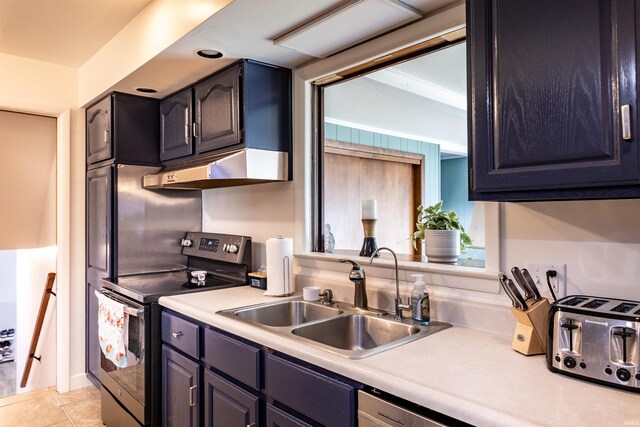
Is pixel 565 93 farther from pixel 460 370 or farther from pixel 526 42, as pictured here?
pixel 460 370

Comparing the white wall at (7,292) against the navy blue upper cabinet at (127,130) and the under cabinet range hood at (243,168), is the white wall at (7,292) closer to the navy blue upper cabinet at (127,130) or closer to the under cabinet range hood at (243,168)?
the navy blue upper cabinet at (127,130)

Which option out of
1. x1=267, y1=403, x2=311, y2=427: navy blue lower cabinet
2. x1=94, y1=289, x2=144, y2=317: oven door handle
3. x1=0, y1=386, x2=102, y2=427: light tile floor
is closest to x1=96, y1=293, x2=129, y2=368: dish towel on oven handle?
x1=94, y1=289, x2=144, y2=317: oven door handle

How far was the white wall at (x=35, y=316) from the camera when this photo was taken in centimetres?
359

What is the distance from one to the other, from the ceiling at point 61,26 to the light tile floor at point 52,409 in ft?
8.17

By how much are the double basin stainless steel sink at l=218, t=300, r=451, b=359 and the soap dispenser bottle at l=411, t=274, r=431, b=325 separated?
1.1 inches

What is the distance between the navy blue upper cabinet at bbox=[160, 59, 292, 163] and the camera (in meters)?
2.20

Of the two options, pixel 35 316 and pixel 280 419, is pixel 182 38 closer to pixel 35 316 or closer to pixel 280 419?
pixel 280 419

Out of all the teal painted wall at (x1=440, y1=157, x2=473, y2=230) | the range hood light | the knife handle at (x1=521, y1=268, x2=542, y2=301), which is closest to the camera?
the knife handle at (x1=521, y1=268, x2=542, y2=301)

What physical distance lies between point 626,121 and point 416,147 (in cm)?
249

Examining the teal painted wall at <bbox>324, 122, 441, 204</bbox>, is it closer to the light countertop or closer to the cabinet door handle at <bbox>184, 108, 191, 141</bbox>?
the cabinet door handle at <bbox>184, 108, 191, 141</bbox>

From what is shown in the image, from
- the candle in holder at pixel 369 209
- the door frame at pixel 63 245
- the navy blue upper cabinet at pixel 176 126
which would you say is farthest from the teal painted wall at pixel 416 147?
the door frame at pixel 63 245

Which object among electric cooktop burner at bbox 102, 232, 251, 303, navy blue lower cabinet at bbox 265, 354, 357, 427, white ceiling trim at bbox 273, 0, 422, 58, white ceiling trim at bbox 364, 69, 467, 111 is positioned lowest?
navy blue lower cabinet at bbox 265, 354, 357, 427

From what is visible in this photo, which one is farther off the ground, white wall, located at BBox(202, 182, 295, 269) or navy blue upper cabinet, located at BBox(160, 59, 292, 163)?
navy blue upper cabinet, located at BBox(160, 59, 292, 163)

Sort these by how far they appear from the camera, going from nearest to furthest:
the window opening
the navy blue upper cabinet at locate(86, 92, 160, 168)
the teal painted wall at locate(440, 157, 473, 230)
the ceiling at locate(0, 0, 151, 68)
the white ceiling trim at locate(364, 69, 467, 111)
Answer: the ceiling at locate(0, 0, 151, 68)
the window opening
the navy blue upper cabinet at locate(86, 92, 160, 168)
the white ceiling trim at locate(364, 69, 467, 111)
the teal painted wall at locate(440, 157, 473, 230)
